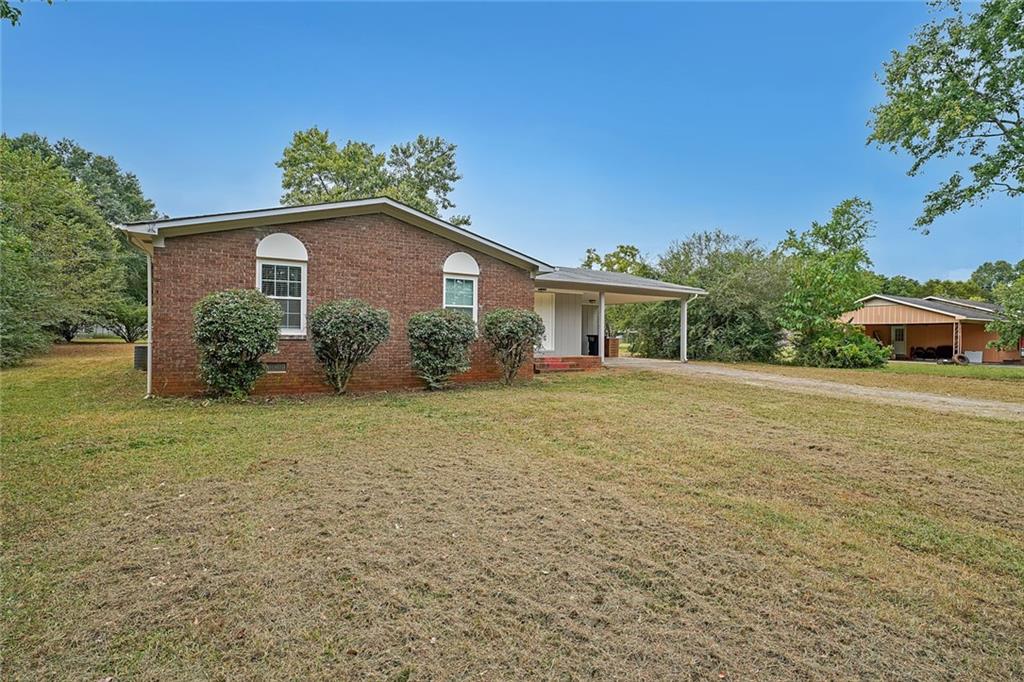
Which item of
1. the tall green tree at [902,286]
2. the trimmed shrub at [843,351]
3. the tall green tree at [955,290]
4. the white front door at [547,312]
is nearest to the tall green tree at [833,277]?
the trimmed shrub at [843,351]

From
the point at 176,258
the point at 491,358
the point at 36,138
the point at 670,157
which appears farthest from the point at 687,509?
the point at 36,138

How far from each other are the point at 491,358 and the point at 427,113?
20.0 m

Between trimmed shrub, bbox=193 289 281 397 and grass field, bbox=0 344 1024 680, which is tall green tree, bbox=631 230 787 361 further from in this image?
trimmed shrub, bbox=193 289 281 397

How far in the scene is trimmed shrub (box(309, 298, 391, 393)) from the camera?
871 centimetres

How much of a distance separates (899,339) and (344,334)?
109 ft

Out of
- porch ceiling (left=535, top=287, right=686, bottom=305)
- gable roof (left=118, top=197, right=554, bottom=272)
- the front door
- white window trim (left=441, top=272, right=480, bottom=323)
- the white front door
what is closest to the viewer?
gable roof (left=118, top=197, right=554, bottom=272)

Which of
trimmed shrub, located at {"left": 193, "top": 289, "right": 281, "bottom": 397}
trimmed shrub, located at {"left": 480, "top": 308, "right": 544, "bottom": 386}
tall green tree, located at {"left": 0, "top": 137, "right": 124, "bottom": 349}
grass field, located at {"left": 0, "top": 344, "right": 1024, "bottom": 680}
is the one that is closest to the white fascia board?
trimmed shrub, located at {"left": 480, "top": 308, "right": 544, "bottom": 386}

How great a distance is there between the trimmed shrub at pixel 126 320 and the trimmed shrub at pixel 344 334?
67.5 feet

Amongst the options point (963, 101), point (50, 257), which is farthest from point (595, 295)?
point (50, 257)

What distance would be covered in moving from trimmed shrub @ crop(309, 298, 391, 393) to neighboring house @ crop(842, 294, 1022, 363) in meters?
24.1

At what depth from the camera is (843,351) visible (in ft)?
55.8

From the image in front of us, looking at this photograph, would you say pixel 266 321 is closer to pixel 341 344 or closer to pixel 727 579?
pixel 341 344

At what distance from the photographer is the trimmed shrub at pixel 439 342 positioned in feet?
31.7

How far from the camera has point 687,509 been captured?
144 inches
